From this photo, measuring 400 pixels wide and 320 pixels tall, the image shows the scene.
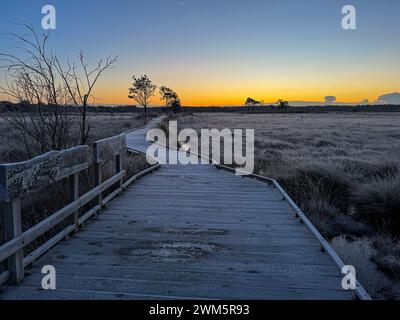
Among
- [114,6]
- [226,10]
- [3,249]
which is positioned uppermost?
[226,10]

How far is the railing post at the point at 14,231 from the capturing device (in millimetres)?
2672

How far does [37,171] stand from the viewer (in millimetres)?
3090

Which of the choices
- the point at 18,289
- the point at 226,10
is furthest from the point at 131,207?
the point at 226,10

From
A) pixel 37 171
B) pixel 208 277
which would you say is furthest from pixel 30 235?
pixel 208 277

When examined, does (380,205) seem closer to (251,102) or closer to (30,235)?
(30,235)

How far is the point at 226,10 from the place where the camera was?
1305 cm

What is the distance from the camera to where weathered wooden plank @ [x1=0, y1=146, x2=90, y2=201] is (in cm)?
256

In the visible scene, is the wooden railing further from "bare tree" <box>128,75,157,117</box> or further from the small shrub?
"bare tree" <box>128,75,157,117</box>

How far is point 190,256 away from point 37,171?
5.63 ft

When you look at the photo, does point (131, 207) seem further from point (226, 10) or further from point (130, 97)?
point (130, 97)

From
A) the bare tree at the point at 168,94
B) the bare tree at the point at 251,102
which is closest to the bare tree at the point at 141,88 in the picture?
the bare tree at the point at 168,94

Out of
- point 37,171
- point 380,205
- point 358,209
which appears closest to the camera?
point 37,171

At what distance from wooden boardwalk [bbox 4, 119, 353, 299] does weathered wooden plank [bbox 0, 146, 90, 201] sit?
0.79 metres
